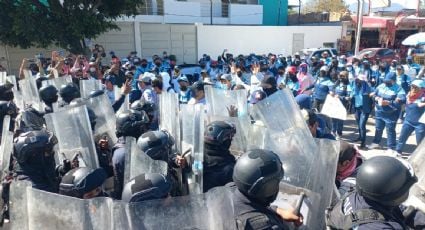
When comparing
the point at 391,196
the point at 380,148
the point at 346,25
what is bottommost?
the point at 380,148

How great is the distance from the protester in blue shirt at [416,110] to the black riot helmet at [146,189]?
5.70 meters

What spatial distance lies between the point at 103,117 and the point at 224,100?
1.48 metres

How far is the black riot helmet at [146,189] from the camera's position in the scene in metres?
2.06

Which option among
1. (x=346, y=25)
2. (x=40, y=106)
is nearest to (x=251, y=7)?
(x=346, y=25)

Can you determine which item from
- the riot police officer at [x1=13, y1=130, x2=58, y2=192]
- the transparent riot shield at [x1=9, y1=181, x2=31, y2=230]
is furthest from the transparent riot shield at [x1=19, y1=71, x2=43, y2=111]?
the transparent riot shield at [x1=9, y1=181, x2=31, y2=230]

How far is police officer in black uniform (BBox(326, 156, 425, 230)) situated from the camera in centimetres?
193

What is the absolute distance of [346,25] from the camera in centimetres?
2662

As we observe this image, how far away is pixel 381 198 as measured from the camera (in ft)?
6.45

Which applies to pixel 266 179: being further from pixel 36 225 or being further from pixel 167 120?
pixel 167 120

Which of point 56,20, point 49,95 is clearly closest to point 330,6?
point 56,20

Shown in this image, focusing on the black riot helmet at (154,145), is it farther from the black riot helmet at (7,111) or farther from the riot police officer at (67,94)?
the riot police officer at (67,94)

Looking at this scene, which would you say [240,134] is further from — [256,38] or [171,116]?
[256,38]

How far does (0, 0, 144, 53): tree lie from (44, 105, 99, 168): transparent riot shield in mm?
10943

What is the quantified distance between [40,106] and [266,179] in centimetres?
508
